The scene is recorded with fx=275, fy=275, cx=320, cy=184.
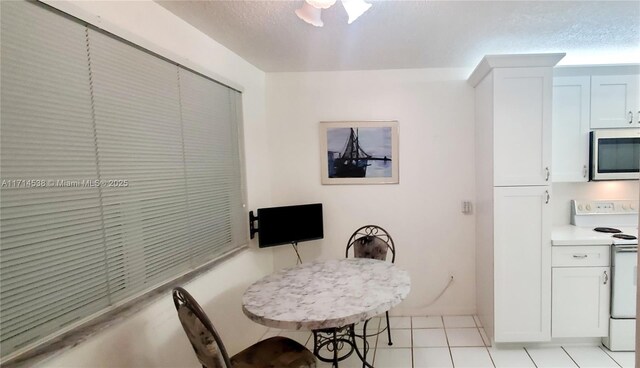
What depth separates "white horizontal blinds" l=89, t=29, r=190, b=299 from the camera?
1255 millimetres

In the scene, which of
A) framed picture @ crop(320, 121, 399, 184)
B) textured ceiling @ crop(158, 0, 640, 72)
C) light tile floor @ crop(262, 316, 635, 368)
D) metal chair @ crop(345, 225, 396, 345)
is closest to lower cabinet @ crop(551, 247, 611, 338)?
light tile floor @ crop(262, 316, 635, 368)

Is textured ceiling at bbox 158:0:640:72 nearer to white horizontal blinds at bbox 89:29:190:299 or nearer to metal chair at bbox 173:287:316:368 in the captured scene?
white horizontal blinds at bbox 89:29:190:299

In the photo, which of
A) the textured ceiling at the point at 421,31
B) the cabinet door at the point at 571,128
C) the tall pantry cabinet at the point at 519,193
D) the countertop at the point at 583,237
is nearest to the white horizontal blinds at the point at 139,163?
the textured ceiling at the point at 421,31

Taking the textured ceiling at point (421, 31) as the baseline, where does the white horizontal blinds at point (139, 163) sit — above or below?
below

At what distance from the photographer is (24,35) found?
3.19ft

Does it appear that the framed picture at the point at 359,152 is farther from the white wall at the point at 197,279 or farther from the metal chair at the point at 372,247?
the white wall at the point at 197,279

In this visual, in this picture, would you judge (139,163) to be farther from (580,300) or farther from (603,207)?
(603,207)

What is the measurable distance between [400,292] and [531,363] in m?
1.43

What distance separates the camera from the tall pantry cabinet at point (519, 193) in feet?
6.89

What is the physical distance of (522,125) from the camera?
83.6 inches

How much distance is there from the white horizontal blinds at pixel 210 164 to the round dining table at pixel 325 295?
1.72 ft

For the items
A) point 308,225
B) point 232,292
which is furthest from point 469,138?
point 232,292

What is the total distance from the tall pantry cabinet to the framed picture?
851 millimetres

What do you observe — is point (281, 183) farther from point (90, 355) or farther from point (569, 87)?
point (569, 87)
